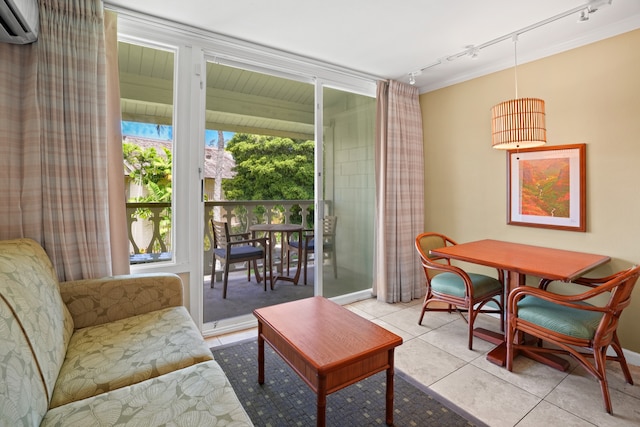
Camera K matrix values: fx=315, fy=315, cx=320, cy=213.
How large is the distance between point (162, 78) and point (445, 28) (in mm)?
2256

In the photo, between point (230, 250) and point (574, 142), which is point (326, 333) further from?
point (574, 142)

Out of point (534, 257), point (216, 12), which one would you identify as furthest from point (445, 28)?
point (534, 257)

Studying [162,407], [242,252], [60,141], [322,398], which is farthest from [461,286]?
[60,141]

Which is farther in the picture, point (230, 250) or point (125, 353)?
point (230, 250)

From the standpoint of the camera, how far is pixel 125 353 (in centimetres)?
148

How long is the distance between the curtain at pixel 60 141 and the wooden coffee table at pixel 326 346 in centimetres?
120

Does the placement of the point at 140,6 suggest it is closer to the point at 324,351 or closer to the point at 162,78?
the point at 162,78

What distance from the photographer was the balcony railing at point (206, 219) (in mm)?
2568

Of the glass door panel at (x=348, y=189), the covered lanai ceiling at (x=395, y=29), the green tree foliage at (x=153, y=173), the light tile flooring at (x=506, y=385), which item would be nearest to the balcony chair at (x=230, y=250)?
the glass door panel at (x=348, y=189)

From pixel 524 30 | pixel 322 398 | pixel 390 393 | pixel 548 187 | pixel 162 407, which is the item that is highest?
pixel 524 30

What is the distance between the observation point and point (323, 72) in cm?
320

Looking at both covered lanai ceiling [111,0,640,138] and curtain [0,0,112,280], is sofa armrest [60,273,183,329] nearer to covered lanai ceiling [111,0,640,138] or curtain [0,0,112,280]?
curtain [0,0,112,280]

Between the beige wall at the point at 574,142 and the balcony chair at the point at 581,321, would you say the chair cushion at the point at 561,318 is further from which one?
the beige wall at the point at 574,142

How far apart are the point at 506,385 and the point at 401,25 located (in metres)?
2.62
